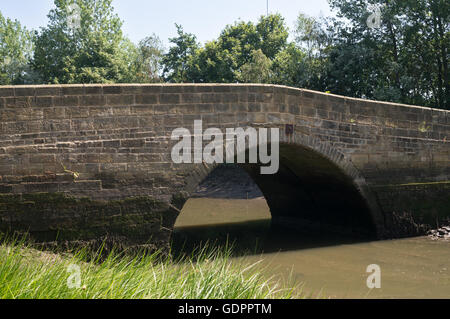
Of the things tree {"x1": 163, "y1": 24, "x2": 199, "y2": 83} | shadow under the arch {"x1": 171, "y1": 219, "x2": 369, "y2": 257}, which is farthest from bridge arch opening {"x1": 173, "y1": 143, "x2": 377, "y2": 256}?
tree {"x1": 163, "y1": 24, "x2": 199, "y2": 83}

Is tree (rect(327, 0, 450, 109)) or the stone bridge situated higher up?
tree (rect(327, 0, 450, 109))

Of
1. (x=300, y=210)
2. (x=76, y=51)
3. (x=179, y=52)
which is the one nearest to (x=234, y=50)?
(x=179, y=52)

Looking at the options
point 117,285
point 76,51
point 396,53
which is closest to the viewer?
point 117,285

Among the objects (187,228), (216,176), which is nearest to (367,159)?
(187,228)

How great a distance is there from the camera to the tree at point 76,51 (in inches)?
915

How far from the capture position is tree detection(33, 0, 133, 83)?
76.2 ft

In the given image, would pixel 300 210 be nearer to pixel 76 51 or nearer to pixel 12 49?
pixel 76 51

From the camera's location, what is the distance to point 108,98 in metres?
6.81

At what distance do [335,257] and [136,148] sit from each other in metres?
4.02

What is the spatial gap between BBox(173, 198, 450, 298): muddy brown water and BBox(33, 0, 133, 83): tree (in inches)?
532

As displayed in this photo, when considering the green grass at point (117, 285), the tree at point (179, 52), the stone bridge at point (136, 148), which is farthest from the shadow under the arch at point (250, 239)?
the tree at point (179, 52)

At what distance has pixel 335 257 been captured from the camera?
8.04m

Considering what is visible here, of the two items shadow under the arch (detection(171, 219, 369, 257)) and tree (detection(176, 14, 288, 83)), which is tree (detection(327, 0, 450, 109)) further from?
shadow under the arch (detection(171, 219, 369, 257))
